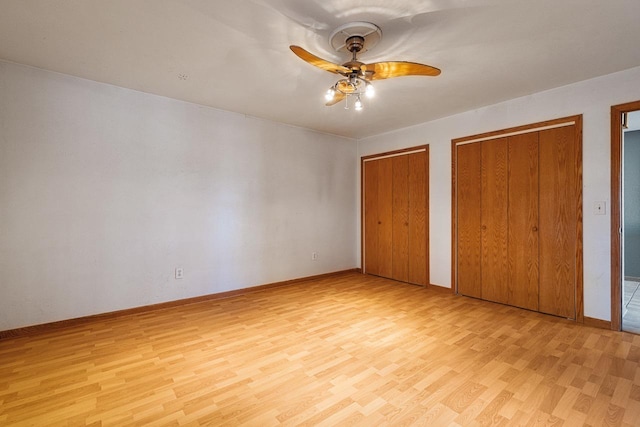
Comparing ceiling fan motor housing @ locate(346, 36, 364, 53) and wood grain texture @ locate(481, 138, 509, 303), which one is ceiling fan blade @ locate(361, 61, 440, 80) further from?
wood grain texture @ locate(481, 138, 509, 303)

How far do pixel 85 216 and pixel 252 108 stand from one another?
2218 millimetres

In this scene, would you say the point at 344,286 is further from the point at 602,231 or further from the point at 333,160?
the point at 602,231

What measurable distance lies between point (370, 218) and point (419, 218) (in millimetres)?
1001

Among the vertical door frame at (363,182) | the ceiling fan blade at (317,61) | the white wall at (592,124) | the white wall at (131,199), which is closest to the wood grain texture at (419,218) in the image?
the vertical door frame at (363,182)

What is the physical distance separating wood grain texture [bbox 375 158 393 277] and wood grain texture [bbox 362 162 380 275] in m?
0.09

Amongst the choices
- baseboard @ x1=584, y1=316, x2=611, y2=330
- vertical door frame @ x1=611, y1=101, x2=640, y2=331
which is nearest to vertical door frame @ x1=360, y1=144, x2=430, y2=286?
baseboard @ x1=584, y1=316, x2=611, y2=330

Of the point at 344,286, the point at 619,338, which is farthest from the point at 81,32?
the point at 619,338

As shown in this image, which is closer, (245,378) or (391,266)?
(245,378)

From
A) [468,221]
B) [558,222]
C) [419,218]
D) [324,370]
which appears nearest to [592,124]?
[558,222]

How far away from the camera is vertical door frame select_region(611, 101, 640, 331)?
9.11ft

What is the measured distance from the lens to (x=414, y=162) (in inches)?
179

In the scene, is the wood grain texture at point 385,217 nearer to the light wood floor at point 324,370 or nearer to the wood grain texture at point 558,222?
the light wood floor at point 324,370

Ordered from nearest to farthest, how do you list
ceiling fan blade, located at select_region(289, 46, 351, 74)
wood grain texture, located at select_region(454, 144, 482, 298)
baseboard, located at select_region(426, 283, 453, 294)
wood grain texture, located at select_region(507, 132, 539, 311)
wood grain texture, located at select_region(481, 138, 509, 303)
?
ceiling fan blade, located at select_region(289, 46, 351, 74)
wood grain texture, located at select_region(507, 132, 539, 311)
wood grain texture, located at select_region(481, 138, 509, 303)
wood grain texture, located at select_region(454, 144, 482, 298)
baseboard, located at select_region(426, 283, 453, 294)

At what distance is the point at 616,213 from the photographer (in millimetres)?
2797
